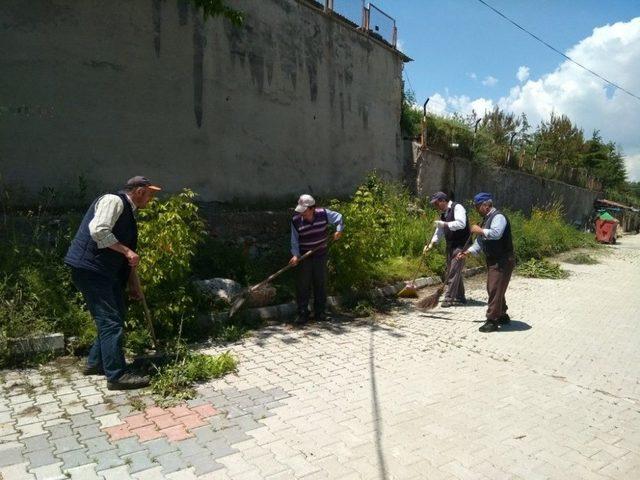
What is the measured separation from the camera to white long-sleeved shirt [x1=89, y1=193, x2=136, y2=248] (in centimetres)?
415

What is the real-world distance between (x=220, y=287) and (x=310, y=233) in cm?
139

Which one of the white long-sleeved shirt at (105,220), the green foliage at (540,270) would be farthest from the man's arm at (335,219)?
the green foliage at (540,270)

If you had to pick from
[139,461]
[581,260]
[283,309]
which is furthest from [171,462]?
[581,260]

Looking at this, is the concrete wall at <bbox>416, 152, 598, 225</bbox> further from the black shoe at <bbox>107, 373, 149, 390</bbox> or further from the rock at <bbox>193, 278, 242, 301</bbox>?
the black shoe at <bbox>107, 373, 149, 390</bbox>

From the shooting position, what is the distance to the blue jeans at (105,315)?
171 inches

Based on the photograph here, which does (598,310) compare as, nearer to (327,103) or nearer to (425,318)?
(425,318)

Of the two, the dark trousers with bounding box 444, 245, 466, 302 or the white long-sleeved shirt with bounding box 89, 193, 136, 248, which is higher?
the white long-sleeved shirt with bounding box 89, 193, 136, 248

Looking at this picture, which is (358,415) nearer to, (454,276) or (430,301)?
(430,301)

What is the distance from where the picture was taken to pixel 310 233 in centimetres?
668

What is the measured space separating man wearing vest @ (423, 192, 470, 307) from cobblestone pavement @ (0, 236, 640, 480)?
179 centimetres

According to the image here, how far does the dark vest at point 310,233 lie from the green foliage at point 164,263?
158 centimetres

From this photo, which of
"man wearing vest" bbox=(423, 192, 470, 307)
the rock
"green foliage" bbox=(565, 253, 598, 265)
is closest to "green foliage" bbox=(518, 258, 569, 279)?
"green foliage" bbox=(565, 253, 598, 265)

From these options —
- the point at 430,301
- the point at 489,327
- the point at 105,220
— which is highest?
the point at 105,220

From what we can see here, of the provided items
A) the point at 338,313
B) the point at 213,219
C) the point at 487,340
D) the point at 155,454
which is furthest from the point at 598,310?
the point at 155,454
